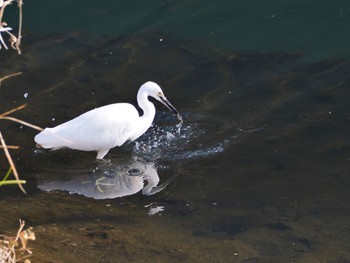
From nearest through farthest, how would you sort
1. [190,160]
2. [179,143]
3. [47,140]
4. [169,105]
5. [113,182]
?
1. [113,182]
2. [47,140]
3. [190,160]
4. [179,143]
5. [169,105]

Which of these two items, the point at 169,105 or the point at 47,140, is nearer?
the point at 47,140

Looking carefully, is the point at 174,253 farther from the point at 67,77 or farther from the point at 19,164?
the point at 67,77

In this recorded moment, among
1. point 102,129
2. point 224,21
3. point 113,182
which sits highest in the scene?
point 224,21

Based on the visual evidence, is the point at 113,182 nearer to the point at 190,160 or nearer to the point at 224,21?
the point at 190,160

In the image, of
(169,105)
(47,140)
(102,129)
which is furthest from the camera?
(169,105)

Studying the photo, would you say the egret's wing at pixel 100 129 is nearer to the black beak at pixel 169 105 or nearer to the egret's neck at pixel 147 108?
the egret's neck at pixel 147 108

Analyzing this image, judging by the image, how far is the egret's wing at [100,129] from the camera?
598 centimetres

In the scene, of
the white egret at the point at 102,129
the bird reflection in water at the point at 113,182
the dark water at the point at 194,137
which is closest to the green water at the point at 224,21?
the dark water at the point at 194,137

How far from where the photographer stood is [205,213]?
505 centimetres

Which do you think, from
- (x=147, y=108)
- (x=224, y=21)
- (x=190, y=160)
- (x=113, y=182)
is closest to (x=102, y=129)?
(x=147, y=108)

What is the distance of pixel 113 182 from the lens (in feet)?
18.6

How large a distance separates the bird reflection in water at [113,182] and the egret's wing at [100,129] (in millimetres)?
201

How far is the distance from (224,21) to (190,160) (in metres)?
3.33

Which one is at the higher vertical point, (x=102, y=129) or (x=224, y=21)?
(x=224, y=21)
